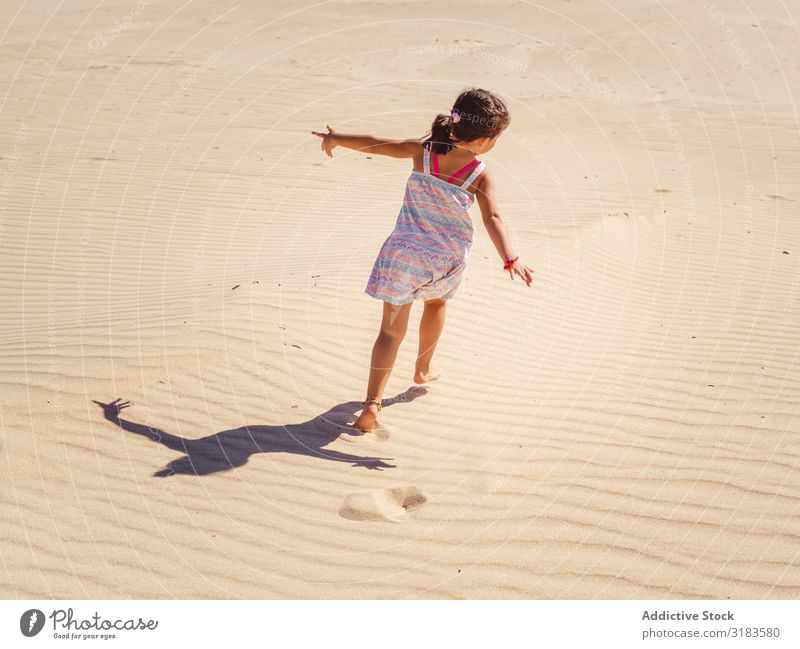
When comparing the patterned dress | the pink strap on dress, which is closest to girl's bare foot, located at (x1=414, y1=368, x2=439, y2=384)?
the patterned dress

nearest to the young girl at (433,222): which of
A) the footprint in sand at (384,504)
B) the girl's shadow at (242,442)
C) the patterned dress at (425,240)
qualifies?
the patterned dress at (425,240)

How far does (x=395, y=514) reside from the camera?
13.8ft

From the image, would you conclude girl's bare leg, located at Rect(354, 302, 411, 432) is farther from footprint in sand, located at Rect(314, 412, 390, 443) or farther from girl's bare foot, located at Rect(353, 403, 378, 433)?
footprint in sand, located at Rect(314, 412, 390, 443)

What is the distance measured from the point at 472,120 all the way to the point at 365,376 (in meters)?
2.06

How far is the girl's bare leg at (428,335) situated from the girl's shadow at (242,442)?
642 mm

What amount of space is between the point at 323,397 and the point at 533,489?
165 centimetres

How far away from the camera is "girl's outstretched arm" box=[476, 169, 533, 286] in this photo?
4566 millimetres

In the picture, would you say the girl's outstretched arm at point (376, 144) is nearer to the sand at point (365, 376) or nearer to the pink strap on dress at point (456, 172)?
the pink strap on dress at point (456, 172)

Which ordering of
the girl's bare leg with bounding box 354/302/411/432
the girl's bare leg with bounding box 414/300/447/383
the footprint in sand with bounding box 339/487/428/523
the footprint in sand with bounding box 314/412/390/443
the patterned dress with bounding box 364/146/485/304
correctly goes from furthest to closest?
the girl's bare leg with bounding box 414/300/447/383
the footprint in sand with bounding box 314/412/390/443
the girl's bare leg with bounding box 354/302/411/432
the patterned dress with bounding box 364/146/485/304
the footprint in sand with bounding box 339/487/428/523

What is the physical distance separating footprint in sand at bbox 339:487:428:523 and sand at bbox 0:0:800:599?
0.01 metres

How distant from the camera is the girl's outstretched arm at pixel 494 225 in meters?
4.57

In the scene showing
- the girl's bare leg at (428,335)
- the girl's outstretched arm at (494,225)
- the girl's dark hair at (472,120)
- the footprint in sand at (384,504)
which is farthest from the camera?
the girl's bare leg at (428,335)

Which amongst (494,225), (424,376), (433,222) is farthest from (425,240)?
(424,376)

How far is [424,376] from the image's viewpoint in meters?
5.62
